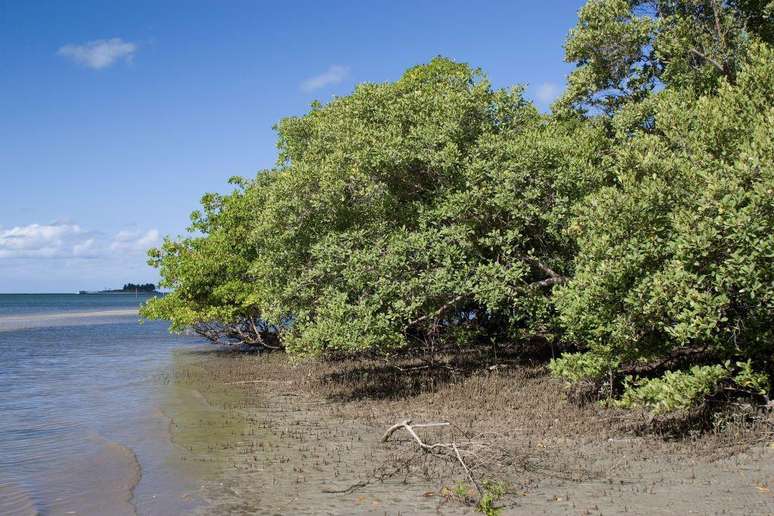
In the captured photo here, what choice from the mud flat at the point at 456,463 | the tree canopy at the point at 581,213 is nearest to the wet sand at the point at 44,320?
the tree canopy at the point at 581,213

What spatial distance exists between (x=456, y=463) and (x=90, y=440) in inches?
347

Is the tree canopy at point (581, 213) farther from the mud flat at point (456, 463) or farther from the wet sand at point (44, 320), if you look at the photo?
the wet sand at point (44, 320)

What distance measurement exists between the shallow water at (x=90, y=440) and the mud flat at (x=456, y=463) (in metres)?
0.69

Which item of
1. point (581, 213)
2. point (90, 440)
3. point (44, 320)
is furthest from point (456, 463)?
point (44, 320)

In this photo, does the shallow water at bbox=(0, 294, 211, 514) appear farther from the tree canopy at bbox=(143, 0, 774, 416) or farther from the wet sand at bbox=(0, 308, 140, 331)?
the wet sand at bbox=(0, 308, 140, 331)

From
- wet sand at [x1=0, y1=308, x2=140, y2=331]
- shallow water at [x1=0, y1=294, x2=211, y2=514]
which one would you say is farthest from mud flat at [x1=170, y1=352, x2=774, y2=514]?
wet sand at [x1=0, y1=308, x2=140, y2=331]

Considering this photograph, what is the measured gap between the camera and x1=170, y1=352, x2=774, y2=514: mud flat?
30.4 feet

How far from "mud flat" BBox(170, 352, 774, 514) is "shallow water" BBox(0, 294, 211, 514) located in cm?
69

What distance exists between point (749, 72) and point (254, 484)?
1206cm

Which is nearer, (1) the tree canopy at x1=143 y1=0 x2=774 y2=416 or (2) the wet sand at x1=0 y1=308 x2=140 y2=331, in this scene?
(1) the tree canopy at x1=143 y1=0 x2=774 y2=416

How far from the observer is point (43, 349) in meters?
38.5

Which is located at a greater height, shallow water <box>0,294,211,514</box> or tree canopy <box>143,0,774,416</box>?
tree canopy <box>143,0,774,416</box>

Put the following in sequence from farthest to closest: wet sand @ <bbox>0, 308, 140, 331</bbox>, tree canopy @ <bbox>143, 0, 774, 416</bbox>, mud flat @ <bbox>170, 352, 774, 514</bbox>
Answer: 1. wet sand @ <bbox>0, 308, 140, 331</bbox>
2. tree canopy @ <bbox>143, 0, 774, 416</bbox>
3. mud flat @ <bbox>170, 352, 774, 514</bbox>

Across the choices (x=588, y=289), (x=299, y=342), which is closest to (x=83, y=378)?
(x=299, y=342)
